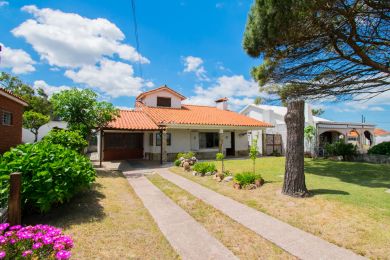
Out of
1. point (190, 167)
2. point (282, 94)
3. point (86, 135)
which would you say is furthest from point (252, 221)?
point (86, 135)

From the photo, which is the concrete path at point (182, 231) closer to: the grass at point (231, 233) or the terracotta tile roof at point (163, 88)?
the grass at point (231, 233)

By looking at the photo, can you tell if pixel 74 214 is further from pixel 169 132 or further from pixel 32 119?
pixel 32 119

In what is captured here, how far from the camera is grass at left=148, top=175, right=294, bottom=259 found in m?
4.08

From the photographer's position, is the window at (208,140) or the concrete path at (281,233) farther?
the window at (208,140)

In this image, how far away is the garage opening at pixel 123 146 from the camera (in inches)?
749

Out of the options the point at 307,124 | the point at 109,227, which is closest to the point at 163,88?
the point at 307,124

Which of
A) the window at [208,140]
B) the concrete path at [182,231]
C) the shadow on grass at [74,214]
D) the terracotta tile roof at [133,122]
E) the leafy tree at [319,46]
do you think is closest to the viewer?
the concrete path at [182,231]

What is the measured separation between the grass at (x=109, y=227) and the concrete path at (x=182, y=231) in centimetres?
18

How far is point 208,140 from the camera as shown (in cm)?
2159

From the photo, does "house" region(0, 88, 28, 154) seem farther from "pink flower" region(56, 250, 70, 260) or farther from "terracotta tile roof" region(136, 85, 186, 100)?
"pink flower" region(56, 250, 70, 260)

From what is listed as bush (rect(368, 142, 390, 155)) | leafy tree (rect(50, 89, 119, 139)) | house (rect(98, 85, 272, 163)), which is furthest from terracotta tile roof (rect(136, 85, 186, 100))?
bush (rect(368, 142, 390, 155))

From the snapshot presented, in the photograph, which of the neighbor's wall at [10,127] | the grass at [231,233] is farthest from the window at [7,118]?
the grass at [231,233]

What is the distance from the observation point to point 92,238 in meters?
4.71

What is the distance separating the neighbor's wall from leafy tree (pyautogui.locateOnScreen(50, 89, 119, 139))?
7.15 ft
